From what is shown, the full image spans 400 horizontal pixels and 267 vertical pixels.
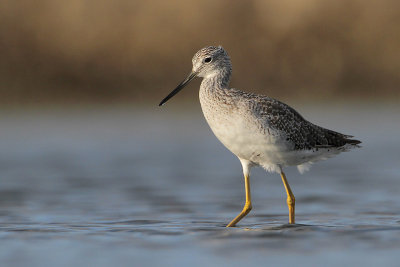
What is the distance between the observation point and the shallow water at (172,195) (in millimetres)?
8430

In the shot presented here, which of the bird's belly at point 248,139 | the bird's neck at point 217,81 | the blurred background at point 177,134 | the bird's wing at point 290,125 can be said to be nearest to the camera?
the blurred background at point 177,134

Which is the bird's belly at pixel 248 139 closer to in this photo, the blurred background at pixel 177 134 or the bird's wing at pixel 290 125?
the bird's wing at pixel 290 125

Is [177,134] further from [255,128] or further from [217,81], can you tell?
[255,128]

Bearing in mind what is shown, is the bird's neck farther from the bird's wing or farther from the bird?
the bird's wing

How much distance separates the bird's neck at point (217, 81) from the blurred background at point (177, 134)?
1.64 metres

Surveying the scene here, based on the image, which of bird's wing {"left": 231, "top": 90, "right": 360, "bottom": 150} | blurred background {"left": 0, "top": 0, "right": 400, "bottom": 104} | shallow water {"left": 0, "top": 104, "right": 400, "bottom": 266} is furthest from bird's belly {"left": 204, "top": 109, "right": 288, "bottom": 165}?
blurred background {"left": 0, "top": 0, "right": 400, "bottom": 104}

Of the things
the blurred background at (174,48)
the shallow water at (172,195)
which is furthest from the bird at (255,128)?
the blurred background at (174,48)

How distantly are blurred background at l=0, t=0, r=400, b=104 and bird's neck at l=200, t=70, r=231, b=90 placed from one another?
11.9m

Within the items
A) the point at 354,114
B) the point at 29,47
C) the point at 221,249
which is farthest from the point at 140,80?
the point at 221,249

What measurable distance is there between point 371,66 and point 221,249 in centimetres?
1597

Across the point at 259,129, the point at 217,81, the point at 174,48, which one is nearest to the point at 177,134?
the point at 174,48

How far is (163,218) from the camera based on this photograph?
10.9m

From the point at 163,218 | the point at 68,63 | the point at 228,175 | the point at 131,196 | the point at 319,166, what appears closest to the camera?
the point at 163,218

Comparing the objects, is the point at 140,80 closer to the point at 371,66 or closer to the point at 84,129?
the point at 84,129
